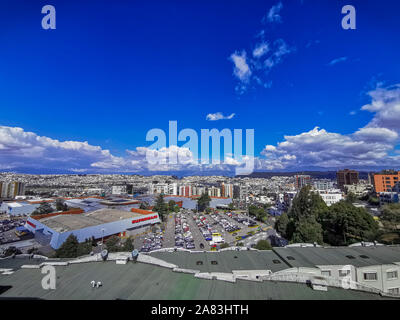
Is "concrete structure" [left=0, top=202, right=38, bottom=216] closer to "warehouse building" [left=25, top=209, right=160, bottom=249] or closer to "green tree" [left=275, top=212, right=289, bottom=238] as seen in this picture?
"warehouse building" [left=25, top=209, right=160, bottom=249]

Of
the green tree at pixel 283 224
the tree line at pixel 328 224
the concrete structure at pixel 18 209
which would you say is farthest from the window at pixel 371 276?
the concrete structure at pixel 18 209

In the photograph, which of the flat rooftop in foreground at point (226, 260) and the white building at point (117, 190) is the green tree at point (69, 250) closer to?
the flat rooftop in foreground at point (226, 260)

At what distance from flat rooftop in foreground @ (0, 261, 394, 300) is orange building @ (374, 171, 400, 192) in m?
52.3

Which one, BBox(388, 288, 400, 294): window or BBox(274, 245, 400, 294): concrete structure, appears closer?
BBox(274, 245, 400, 294): concrete structure

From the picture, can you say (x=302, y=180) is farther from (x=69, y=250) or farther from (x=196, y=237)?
(x=69, y=250)

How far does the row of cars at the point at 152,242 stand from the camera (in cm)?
1951

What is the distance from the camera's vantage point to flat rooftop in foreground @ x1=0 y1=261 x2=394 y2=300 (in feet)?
16.3

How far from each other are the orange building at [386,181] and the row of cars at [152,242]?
50.6m

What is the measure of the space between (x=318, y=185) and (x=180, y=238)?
5662 centimetres

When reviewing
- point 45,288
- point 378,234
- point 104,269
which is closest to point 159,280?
point 104,269

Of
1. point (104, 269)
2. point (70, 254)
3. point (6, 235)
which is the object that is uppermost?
point (104, 269)

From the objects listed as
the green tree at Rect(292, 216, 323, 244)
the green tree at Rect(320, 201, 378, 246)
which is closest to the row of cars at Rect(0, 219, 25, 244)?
the green tree at Rect(292, 216, 323, 244)

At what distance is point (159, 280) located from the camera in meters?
5.95
